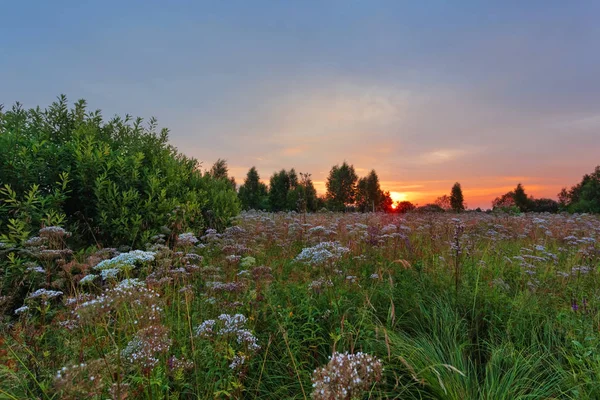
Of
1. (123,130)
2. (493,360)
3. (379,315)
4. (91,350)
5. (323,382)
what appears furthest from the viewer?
(123,130)

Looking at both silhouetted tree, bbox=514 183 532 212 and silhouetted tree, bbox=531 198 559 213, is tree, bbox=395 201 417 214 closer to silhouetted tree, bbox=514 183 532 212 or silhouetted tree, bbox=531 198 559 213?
silhouetted tree, bbox=531 198 559 213

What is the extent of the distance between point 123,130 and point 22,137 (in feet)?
5.84

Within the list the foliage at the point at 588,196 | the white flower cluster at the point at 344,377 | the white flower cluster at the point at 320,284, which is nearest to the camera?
the white flower cluster at the point at 344,377

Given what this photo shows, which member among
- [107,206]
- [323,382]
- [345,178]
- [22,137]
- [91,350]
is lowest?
[91,350]

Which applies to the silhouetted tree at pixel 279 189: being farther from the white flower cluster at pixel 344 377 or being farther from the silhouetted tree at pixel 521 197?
the white flower cluster at pixel 344 377

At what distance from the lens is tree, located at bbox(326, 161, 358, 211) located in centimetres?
4900

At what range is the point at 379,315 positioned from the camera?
3750 millimetres

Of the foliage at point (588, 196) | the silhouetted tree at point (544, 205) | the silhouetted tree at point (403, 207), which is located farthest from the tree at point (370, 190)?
the silhouetted tree at point (403, 207)

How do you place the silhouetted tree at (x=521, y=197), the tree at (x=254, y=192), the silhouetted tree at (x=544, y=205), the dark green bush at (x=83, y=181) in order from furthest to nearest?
the silhouetted tree at (x=521, y=197)
the silhouetted tree at (x=544, y=205)
the tree at (x=254, y=192)
the dark green bush at (x=83, y=181)

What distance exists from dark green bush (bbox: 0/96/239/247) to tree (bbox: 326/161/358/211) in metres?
42.7

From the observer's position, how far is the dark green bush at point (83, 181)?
4.87m

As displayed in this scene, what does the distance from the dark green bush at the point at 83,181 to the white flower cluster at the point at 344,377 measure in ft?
11.2

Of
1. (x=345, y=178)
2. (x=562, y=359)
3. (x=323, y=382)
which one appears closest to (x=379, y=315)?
(x=562, y=359)

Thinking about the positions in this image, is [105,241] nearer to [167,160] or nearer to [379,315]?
[167,160]
